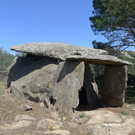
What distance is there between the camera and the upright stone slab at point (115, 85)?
7446 millimetres

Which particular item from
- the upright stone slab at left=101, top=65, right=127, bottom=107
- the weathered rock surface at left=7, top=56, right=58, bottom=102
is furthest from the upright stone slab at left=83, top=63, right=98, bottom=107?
the weathered rock surface at left=7, top=56, right=58, bottom=102

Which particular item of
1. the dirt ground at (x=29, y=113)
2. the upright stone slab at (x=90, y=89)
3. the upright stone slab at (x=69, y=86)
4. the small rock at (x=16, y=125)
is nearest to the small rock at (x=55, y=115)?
the dirt ground at (x=29, y=113)

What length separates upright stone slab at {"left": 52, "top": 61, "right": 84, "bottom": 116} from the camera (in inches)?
245

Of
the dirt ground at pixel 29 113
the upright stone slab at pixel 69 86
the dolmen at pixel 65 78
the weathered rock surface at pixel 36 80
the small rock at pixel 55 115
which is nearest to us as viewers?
the dirt ground at pixel 29 113

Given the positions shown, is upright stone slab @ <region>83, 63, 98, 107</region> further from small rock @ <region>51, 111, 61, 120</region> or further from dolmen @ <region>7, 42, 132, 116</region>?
small rock @ <region>51, 111, 61, 120</region>

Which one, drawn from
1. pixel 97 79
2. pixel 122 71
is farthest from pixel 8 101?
pixel 97 79

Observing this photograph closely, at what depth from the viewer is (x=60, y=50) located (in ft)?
29.0

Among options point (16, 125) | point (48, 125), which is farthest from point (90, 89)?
point (16, 125)

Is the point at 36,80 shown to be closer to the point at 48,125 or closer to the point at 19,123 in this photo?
the point at 19,123

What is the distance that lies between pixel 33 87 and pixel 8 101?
132cm

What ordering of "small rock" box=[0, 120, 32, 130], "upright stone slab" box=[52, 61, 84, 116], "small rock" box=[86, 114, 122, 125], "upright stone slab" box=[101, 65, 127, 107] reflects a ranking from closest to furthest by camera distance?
"small rock" box=[0, 120, 32, 130] → "small rock" box=[86, 114, 122, 125] → "upright stone slab" box=[52, 61, 84, 116] → "upright stone slab" box=[101, 65, 127, 107]

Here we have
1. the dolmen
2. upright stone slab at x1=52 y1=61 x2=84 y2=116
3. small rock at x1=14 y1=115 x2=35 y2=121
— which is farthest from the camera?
the dolmen

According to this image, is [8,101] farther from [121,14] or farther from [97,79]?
[97,79]

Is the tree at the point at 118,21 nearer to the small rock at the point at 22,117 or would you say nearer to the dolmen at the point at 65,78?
the dolmen at the point at 65,78
